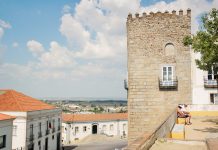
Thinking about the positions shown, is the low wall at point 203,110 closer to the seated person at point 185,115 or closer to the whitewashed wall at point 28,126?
the seated person at point 185,115

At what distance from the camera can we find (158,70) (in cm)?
2234

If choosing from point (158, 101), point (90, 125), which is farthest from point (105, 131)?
point (158, 101)

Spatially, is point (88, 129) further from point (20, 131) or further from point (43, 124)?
point (20, 131)

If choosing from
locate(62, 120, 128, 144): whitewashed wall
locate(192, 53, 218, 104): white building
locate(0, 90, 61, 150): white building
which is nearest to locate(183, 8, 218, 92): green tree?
locate(192, 53, 218, 104): white building

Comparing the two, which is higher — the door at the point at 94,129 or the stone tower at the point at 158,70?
the stone tower at the point at 158,70

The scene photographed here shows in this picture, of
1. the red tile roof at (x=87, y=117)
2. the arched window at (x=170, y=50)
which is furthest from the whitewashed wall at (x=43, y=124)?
the red tile roof at (x=87, y=117)

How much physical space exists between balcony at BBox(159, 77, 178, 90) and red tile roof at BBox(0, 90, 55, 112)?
742 inches

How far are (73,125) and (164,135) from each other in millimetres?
54393

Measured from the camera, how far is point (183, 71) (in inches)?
880

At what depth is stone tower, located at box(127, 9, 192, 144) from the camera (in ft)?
72.8

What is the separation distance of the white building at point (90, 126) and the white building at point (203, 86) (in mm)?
43291

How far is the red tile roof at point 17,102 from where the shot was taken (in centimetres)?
3624

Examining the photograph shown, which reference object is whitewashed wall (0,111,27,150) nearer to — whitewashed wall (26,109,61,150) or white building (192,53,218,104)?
whitewashed wall (26,109,61,150)

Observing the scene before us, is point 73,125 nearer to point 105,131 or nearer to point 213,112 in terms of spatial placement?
point 105,131
